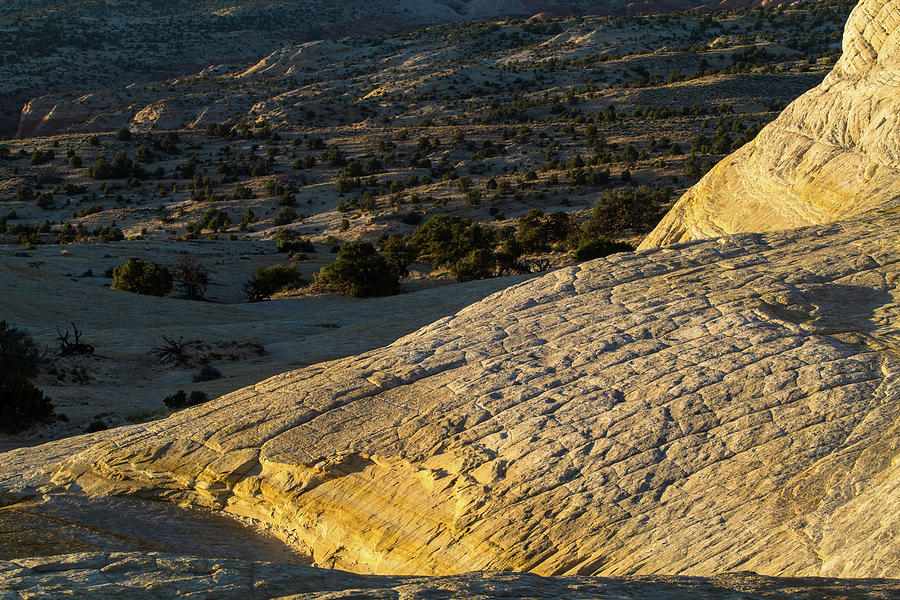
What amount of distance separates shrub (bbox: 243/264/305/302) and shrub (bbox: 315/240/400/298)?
8.66 ft

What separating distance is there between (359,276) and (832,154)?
23.2 meters

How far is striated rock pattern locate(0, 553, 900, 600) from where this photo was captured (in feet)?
21.0

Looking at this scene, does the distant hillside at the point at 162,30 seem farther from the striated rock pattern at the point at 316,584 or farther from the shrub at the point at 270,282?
the striated rock pattern at the point at 316,584

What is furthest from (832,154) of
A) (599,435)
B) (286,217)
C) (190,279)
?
(286,217)

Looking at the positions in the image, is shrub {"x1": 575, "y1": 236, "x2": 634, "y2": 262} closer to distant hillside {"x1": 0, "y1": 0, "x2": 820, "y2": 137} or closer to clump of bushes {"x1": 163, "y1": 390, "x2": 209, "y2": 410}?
clump of bushes {"x1": 163, "y1": 390, "x2": 209, "y2": 410}

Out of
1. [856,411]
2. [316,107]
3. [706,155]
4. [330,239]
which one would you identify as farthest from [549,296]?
[316,107]

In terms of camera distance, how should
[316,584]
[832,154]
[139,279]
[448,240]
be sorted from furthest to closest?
[448,240] < [139,279] < [832,154] < [316,584]

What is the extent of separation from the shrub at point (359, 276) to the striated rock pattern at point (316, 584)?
28510 millimetres

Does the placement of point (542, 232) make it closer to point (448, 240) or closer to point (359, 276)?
point (448, 240)

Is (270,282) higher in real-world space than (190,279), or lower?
lower

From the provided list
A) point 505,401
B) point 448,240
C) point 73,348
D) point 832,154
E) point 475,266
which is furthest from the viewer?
point 448,240

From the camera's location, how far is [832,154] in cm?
1698

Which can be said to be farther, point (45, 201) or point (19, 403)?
point (45, 201)

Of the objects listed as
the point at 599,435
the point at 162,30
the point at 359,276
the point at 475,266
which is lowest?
the point at 475,266
